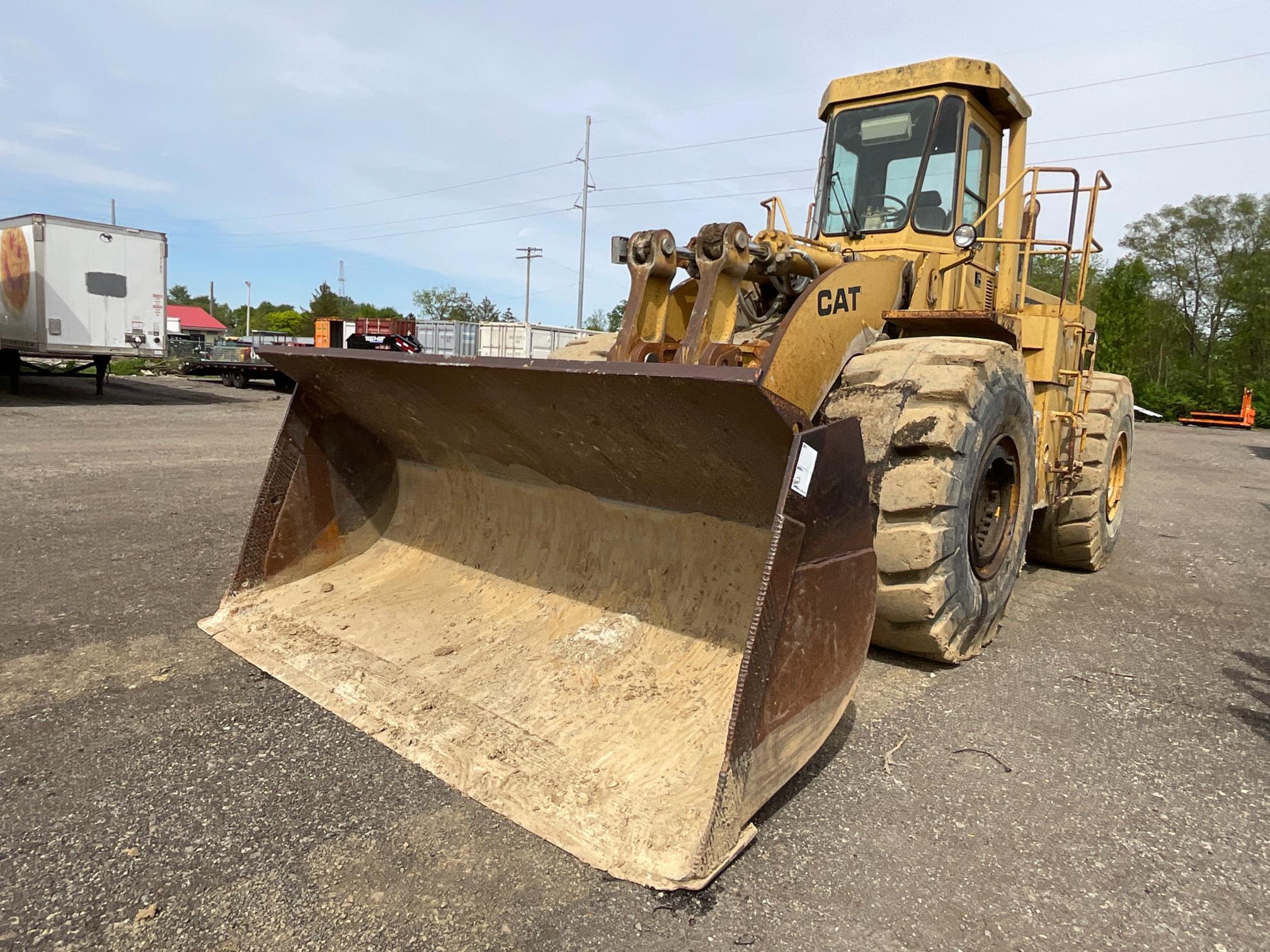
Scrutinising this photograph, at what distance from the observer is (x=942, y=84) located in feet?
15.5

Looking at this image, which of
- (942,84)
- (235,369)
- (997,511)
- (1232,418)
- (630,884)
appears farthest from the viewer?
(1232,418)

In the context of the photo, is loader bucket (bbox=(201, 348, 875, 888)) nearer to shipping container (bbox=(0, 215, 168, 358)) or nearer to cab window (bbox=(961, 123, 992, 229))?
cab window (bbox=(961, 123, 992, 229))

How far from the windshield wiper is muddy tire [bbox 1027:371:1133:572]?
2.21 metres

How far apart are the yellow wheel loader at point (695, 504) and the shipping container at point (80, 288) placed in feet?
50.4

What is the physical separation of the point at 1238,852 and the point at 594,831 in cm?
192

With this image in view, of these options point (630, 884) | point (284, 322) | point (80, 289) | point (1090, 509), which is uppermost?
point (284, 322)

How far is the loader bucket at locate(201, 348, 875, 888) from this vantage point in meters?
2.47

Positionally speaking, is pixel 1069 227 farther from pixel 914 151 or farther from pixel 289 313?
pixel 289 313

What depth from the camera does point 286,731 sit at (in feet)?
10.2

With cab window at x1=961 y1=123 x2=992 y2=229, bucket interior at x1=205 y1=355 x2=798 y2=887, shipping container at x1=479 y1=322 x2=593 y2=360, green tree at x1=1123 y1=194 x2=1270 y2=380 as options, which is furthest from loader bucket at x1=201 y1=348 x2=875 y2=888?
green tree at x1=1123 y1=194 x2=1270 y2=380

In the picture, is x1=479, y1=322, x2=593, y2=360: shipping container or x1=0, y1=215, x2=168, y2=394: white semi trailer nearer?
x1=0, y1=215, x2=168, y2=394: white semi trailer

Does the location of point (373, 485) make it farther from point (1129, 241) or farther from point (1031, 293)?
point (1129, 241)

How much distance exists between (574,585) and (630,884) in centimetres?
160

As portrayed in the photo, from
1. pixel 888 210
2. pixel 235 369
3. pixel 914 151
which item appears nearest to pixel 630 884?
pixel 888 210
